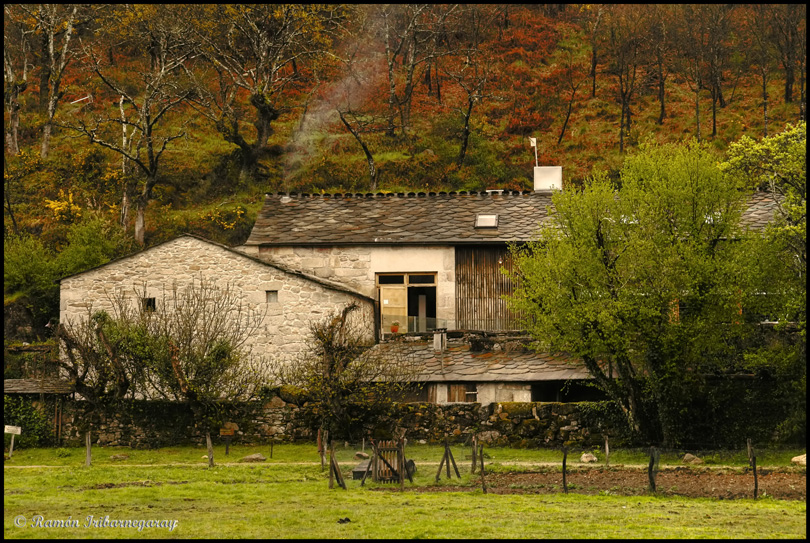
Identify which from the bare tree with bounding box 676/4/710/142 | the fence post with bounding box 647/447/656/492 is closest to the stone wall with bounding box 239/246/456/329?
the fence post with bounding box 647/447/656/492

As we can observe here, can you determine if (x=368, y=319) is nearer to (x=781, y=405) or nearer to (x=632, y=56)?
(x=781, y=405)

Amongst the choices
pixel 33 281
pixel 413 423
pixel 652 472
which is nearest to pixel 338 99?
pixel 33 281

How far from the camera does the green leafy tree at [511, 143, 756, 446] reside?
23453 mm

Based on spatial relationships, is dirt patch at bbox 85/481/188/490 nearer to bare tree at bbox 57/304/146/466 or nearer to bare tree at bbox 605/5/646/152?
bare tree at bbox 57/304/146/466

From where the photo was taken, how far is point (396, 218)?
33875 mm

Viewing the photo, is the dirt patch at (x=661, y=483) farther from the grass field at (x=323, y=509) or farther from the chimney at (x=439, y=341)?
the chimney at (x=439, y=341)

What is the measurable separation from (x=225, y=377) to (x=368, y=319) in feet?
19.3

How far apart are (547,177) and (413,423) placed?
14.7m

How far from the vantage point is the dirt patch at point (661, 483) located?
1814 centimetres

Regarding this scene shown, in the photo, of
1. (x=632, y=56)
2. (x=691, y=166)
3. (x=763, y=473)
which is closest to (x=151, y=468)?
(x=763, y=473)

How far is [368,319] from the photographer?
30125mm

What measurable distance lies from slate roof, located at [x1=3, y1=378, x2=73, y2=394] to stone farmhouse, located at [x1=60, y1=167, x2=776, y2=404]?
2767 millimetres

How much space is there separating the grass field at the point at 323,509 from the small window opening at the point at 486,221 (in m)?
12.6

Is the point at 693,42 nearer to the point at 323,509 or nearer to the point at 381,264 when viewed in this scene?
the point at 381,264
